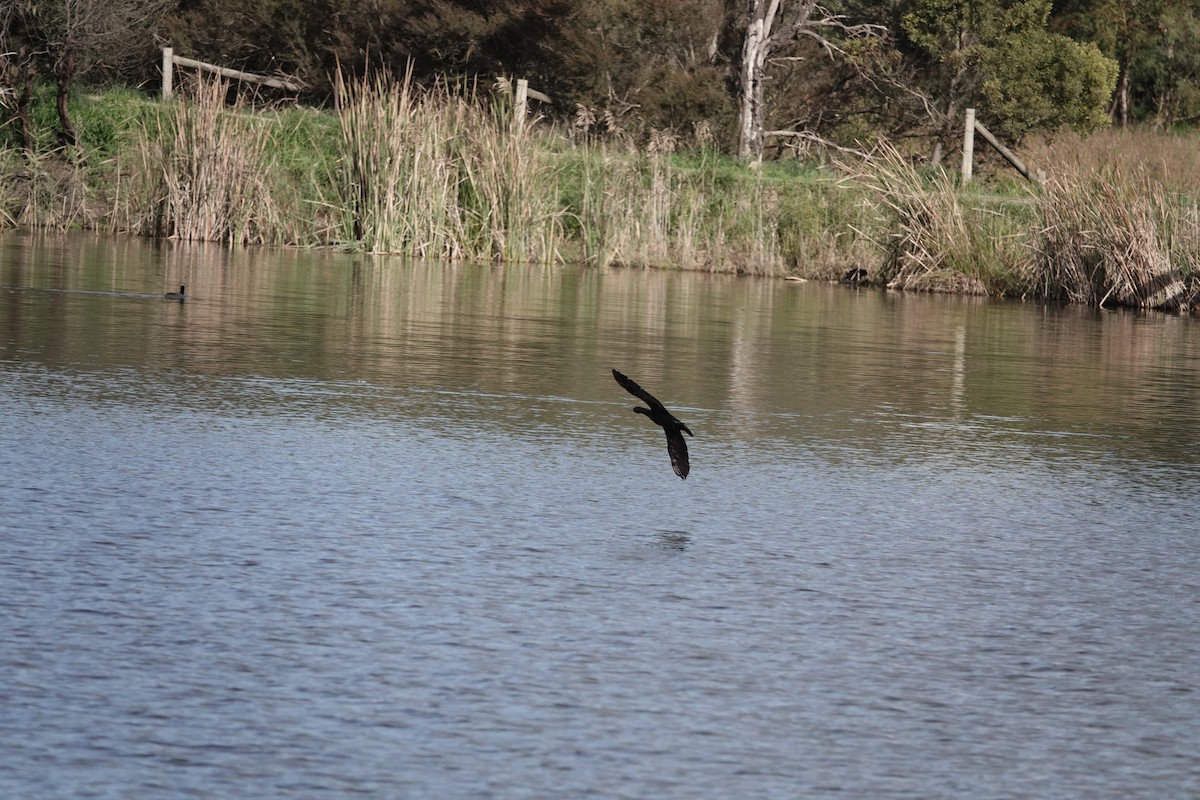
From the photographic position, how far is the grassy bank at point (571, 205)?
1906 centimetres

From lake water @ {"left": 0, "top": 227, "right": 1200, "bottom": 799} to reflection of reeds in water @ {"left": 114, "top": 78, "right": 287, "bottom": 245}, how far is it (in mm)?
12043

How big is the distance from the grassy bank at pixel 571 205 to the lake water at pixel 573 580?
10.3 m

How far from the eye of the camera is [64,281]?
42.4 ft

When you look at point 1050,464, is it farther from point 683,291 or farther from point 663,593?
point 683,291

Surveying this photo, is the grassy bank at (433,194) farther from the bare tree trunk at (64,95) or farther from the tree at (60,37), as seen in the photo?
the tree at (60,37)

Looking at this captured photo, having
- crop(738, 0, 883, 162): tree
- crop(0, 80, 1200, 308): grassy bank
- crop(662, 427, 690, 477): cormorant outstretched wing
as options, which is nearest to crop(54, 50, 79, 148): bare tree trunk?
crop(0, 80, 1200, 308): grassy bank

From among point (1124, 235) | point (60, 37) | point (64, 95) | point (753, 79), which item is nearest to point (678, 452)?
point (1124, 235)

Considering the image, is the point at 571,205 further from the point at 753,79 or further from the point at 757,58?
the point at 757,58

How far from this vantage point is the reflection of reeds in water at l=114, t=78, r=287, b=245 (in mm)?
20828

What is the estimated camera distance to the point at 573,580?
13.7 ft

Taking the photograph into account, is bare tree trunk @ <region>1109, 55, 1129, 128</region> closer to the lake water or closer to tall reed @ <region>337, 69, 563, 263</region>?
tall reed @ <region>337, 69, 563, 263</region>

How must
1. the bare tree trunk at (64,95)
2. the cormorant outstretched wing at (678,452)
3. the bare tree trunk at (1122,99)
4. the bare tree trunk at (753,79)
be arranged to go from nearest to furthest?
1. the cormorant outstretched wing at (678,452)
2. the bare tree trunk at (64,95)
3. the bare tree trunk at (753,79)
4. the bare tree trunk at (1122,99)

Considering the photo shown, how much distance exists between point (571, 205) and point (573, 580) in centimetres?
1857

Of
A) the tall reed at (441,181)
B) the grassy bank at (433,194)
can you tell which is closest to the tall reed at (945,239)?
the grassy bank at (433,194)
